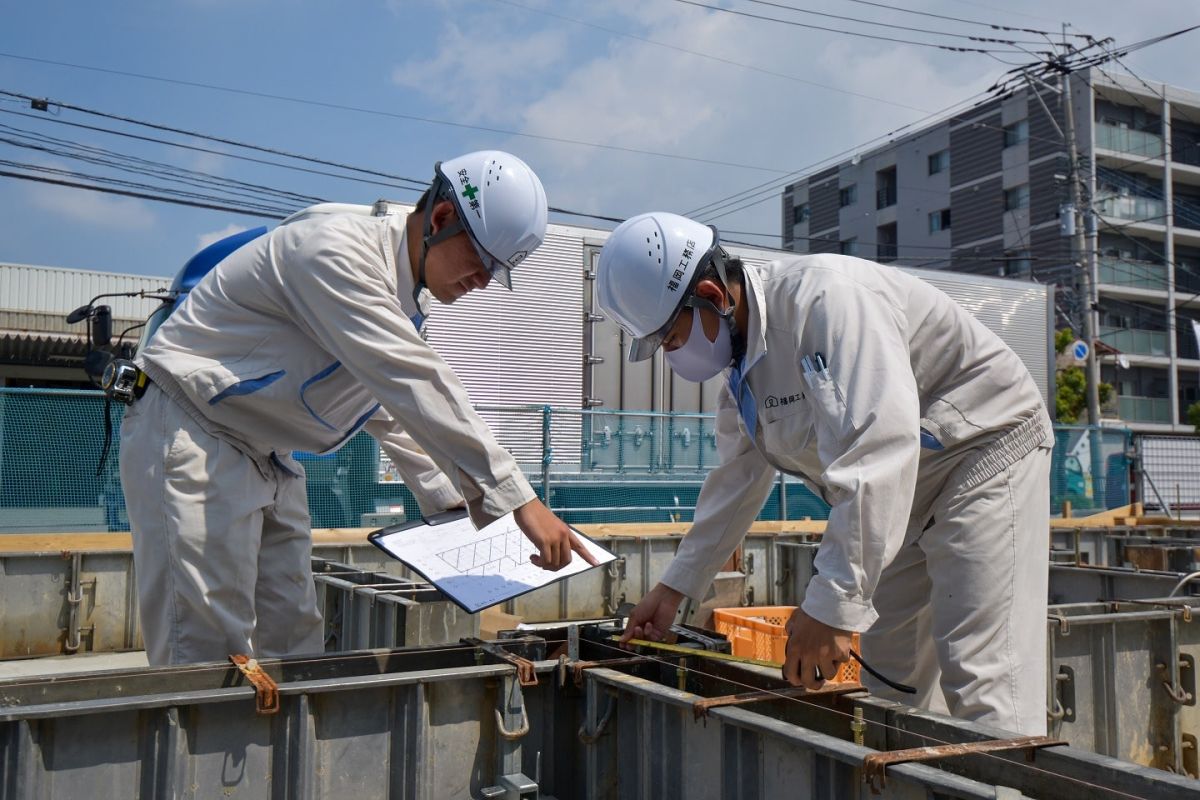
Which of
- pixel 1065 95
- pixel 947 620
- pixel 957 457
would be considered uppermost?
pixel 1065 95

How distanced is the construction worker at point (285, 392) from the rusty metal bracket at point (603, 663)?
0.33m

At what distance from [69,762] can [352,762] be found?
68cm

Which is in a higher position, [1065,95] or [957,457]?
[1065,95]

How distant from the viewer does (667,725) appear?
8.93 feet

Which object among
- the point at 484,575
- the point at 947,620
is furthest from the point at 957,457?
the point at 484,575

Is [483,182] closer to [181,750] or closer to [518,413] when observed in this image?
[181,750]

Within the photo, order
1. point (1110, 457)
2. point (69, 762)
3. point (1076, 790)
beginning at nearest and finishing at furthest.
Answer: point (1076, 790) → point (69, 762) → point (1110, 457)

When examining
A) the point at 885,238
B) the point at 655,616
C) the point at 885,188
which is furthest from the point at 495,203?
the point at 885,188

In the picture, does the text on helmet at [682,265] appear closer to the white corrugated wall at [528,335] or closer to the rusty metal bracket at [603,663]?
the rusty metal bracket at [603,663]

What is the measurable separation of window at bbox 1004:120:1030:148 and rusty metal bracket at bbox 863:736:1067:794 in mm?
44822

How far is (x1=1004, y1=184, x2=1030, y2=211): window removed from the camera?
138ft

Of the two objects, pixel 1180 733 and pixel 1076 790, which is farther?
pixel 1180 733

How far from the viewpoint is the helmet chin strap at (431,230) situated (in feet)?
10.9

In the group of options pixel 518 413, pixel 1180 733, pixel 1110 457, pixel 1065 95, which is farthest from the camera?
pixel 1065 95
